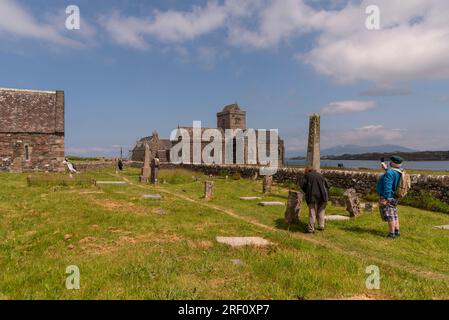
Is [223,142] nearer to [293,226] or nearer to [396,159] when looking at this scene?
[293,226]

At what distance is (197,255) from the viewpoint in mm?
6660

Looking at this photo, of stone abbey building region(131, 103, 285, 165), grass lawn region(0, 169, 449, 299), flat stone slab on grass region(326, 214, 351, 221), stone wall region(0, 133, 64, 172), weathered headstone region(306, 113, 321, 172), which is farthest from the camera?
stone abbey building region(131, 103, 285, 165)

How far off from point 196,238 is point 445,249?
6307mm

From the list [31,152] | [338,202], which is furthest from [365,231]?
[31,152]

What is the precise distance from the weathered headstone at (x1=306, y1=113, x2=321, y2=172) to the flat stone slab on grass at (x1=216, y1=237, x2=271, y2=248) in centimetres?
502

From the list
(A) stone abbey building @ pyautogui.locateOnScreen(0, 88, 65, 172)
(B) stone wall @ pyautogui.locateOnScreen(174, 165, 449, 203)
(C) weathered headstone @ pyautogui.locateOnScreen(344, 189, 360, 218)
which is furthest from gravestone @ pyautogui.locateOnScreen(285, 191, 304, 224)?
(A) stone abbey building @ pyautogui.locateOnScreen(0, 88, 65, 172)

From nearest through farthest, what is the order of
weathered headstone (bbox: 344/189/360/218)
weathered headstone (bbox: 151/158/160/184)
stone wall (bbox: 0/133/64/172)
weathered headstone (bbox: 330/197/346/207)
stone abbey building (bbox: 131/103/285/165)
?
weathered headstone (bbox: 344/189/360/218) < weathered headstone (bbox: 330/197/346/207) < weathered headstone (bbox: 151/158/160/184) < stone wall (bbox: 0/133/64/172) < stone abbey building (bbox: 131/103/285/165)

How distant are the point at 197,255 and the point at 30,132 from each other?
109 ft

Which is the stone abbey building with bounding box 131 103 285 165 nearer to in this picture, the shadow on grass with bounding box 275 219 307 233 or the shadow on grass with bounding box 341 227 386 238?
the shadow on grass with bounding box 275 219 307 233

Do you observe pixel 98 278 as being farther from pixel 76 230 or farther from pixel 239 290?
pixel 76 230

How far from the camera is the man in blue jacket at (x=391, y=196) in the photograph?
9.29 metres

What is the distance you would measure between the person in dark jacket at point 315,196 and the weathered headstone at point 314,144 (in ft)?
7.44

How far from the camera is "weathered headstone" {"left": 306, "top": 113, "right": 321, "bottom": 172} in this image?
1218 centimetres

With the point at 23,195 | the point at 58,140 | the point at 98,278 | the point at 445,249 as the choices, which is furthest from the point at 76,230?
the point at 58,140
